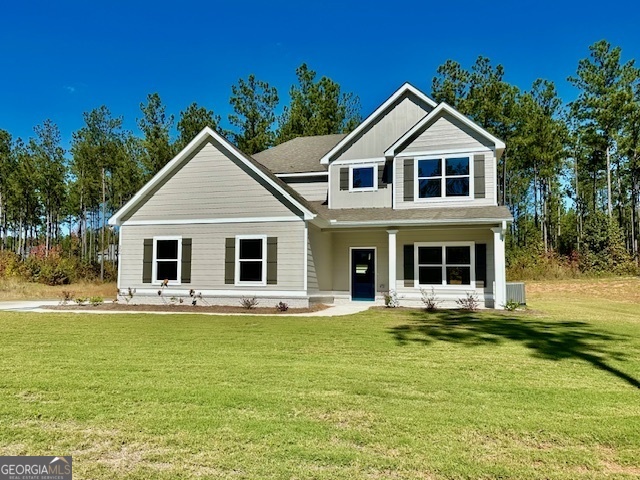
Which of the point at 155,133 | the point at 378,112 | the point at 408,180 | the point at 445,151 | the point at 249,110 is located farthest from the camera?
the point at 249,110

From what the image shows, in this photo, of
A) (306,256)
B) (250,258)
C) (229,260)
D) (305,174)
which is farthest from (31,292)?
(306,256)

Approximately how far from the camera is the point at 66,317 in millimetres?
12484

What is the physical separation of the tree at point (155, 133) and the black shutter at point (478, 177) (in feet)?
71.1

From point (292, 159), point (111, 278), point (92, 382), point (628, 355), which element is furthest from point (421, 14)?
point (111, 278)

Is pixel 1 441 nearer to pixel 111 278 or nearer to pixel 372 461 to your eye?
pixel 372 461

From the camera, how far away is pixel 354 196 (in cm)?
1784

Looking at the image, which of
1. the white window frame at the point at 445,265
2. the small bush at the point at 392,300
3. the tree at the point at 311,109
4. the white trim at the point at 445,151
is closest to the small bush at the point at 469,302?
the white window frame at the point at 445,265

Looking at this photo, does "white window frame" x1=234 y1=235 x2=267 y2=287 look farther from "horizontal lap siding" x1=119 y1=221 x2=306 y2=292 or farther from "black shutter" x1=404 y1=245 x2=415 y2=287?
"black shutter" x1=404 y1=245 x2=415 y2=287

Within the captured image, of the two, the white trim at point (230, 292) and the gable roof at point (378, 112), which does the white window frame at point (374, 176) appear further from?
the white trim at point (230, 292)

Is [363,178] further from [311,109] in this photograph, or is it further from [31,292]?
[31,292]

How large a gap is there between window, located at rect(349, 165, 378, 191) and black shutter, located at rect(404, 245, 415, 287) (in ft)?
9.57

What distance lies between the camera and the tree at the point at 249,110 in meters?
31.7

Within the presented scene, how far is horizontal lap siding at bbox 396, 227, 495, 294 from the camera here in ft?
52.1

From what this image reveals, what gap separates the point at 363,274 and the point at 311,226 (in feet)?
11.6
